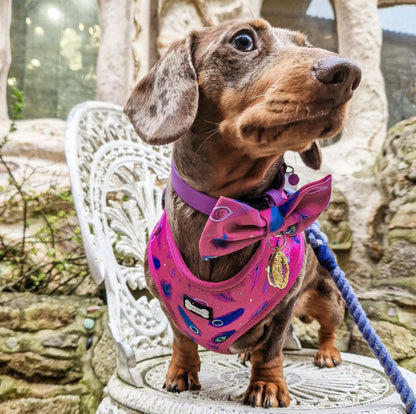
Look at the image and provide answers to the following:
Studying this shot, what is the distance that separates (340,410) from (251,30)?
2.29ft

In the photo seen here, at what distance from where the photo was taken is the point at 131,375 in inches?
34.7

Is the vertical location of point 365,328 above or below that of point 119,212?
above

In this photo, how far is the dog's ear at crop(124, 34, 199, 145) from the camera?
2.19 feet

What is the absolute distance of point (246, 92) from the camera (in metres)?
0.66

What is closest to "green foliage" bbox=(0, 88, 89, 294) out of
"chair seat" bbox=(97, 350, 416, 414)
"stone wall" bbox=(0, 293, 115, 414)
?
"stone wall" bbox=(0, 293, 115, 414)

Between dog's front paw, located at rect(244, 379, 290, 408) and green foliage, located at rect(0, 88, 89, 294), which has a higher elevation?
dog's front paw, located at rect(244, 379, 290, 408)

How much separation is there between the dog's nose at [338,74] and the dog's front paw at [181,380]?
642mm

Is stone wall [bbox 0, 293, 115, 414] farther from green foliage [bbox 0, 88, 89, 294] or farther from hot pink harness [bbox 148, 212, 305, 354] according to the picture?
hot pink harness [bbox 148, 212, 305, 354]

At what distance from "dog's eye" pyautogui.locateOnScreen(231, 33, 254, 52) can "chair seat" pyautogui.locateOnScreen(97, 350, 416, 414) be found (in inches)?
25.0

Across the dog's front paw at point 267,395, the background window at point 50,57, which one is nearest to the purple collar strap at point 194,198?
the dog's front paw at point 267,395

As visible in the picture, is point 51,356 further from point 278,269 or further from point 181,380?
point 278,269

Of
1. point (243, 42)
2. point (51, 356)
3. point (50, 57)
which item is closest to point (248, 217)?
point (243, 42)

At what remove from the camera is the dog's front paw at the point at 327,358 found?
1110 millimetres

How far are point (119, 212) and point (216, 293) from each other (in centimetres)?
65
